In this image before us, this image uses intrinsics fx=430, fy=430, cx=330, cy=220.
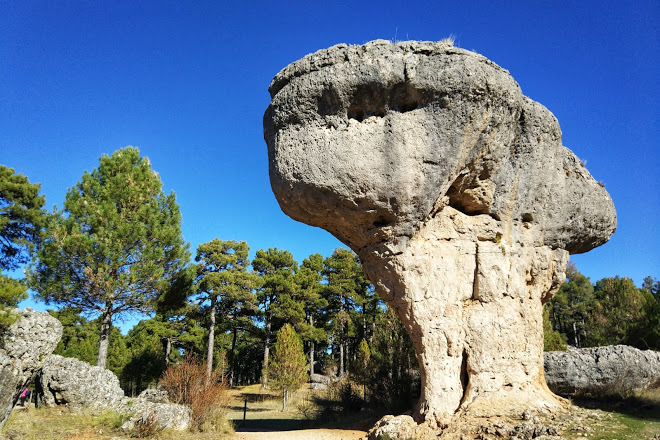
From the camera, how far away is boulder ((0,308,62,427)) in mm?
7961

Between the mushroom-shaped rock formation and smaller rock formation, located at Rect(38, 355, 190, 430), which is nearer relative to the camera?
the mushroom-shaped rock formation

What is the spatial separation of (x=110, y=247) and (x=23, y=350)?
534cm

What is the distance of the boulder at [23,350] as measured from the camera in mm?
7961

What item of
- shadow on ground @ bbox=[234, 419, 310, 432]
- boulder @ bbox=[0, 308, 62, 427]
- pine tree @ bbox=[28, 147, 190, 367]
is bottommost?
shadow on ground @ bbox=[234, 419, 310, 432]

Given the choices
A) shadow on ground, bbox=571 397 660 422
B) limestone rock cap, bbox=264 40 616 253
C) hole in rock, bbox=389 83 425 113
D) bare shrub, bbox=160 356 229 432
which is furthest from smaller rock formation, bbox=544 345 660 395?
bare shrub, bbox=160 356 229 432

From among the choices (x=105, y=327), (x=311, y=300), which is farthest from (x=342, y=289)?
(x=105, y=327)

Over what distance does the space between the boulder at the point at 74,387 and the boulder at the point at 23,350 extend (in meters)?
1.24

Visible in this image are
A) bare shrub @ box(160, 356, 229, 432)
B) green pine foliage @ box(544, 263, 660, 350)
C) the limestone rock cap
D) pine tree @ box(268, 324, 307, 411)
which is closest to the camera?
the limestone rock cap

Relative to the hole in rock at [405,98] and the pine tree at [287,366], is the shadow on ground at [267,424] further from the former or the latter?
the hole in rock at [405,98]

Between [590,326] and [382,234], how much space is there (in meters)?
23.9

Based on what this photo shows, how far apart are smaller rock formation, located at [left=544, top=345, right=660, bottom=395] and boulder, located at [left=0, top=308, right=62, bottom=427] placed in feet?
40.1

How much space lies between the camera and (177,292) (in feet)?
54.6

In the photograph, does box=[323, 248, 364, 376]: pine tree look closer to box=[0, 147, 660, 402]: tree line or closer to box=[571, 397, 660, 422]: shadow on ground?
box=[0, 147, 660, 402]: tree line

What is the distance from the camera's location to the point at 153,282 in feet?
49.5
